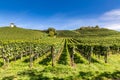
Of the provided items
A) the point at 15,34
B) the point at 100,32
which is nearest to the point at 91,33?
the point at 100,32

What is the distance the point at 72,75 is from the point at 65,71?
1.30 meters

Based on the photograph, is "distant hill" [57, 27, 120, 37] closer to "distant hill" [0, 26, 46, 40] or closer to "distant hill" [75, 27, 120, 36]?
"distant hill" [75, 27, 120, 36]

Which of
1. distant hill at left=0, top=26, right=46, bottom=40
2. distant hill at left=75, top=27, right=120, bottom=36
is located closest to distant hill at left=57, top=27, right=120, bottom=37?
distant hill at left=75, top=27, right=120, bottom=36

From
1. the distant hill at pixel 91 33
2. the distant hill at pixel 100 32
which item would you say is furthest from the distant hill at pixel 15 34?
the distant hill at pixel 100 32

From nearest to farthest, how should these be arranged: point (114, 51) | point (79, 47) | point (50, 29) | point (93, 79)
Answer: point (93, 79) < point (79, 47) < point (114, 51) < point (50, 29)

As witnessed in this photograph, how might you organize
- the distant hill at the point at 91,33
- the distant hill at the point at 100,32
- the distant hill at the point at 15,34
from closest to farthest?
the distant hill at the point at 15,34, the distant hill at the point at 91,33, the distant hill at the point at 100,32

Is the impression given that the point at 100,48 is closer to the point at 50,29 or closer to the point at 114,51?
the point at 114,51

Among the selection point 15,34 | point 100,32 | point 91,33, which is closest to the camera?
point 15,34

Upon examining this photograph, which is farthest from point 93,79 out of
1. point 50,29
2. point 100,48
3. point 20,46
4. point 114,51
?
point 50,29

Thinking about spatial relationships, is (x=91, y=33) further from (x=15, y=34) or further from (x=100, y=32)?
(x=15, y=34)

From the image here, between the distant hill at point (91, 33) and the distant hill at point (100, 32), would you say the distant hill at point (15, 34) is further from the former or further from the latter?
the distant hill at point (100, 32)

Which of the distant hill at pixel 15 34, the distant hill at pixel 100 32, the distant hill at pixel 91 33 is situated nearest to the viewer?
the distant hill at pixel 15 34

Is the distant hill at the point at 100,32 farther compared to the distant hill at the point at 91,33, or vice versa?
the distant hill at the point at 100,32

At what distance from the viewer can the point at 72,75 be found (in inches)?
602
